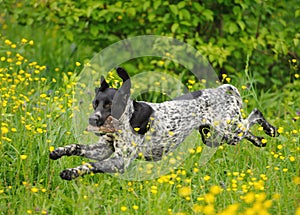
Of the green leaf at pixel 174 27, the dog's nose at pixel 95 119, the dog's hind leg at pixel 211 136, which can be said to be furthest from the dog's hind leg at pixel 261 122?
the green leaf at pixel 174 27

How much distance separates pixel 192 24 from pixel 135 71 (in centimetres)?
82

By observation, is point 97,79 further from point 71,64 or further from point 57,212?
point 57,212

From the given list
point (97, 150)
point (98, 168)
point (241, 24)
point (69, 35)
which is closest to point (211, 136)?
point (97, 150)

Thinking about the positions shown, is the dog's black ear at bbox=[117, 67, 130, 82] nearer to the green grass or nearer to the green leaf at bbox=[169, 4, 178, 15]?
the green grass

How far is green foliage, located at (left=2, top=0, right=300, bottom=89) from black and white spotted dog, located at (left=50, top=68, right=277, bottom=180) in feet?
5.74

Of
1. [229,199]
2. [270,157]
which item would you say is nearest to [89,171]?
[229,199]

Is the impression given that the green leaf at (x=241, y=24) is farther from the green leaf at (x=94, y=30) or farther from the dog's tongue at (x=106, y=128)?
the dog's tongue at (x=106, y=128)

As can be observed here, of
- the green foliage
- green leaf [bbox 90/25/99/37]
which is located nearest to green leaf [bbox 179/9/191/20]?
the green foliage

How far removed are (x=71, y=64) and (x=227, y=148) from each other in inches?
98.4

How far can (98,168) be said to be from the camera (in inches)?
141

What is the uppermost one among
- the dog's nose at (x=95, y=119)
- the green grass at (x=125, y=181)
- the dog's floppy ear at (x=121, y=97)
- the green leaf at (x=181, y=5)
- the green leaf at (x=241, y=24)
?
the green leaf at (x=181, y=5)

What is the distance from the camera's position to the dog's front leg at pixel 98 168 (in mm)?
3504

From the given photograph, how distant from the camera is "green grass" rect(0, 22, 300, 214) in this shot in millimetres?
3463

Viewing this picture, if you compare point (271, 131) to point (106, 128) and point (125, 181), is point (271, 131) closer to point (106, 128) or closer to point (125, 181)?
point (125, 181)
